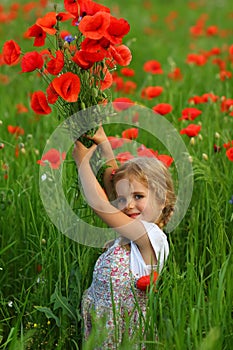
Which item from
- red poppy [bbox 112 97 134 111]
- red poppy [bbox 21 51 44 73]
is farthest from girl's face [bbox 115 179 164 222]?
red poppy [bbox 112 97 134 111]

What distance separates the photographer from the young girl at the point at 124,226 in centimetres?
216

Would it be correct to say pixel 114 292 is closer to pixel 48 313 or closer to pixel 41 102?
pixel 48 313

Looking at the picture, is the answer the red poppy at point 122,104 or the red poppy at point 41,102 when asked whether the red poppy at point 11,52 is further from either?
the red poppy at point 122,104

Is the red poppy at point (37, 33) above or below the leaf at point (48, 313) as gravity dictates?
above

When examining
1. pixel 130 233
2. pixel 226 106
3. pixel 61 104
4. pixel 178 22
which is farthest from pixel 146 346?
pixel 178 22

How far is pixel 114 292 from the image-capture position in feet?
7.33

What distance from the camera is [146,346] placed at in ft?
6.52

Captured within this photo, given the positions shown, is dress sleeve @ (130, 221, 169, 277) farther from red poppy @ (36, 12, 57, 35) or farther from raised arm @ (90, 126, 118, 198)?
red poppy @ (36, 12, 57, 35)

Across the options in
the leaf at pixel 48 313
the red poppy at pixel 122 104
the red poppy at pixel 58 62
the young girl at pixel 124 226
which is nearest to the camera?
the red poppy at pixel 58 62

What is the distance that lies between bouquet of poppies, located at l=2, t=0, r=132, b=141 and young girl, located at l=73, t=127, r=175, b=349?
14cm

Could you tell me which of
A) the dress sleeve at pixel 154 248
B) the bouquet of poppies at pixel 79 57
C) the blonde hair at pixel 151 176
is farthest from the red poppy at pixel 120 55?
the dress sleeve at pixel 154 248

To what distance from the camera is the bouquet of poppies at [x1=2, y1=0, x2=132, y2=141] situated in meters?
1.98

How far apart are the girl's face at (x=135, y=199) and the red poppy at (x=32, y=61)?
466 mm

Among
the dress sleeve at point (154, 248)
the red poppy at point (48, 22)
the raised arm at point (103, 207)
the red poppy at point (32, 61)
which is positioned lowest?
the dress sleeve at point (154, 248)
